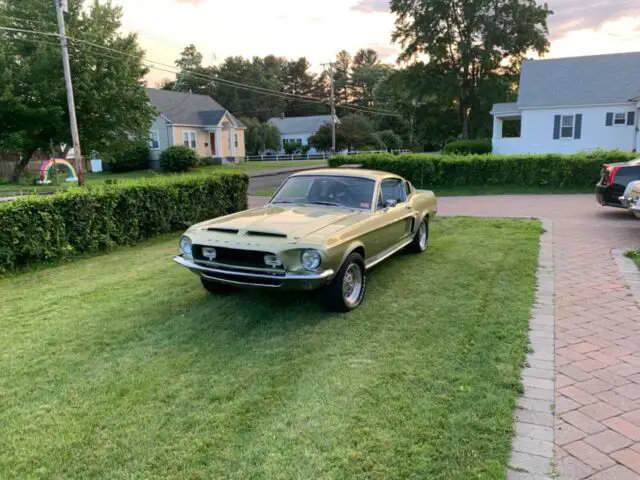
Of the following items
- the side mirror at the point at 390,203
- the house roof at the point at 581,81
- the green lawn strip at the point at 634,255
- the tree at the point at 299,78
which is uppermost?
the tree at the point at 299,78

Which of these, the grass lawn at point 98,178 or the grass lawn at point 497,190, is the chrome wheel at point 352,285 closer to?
the grass lawn at point 98,178

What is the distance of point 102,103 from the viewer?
27.0 m

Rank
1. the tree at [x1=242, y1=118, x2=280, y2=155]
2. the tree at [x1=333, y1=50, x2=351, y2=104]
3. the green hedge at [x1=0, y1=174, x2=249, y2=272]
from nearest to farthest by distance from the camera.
→ the green hedge at [x1=0, y1=174, x2=249, y2=272], the tree at [x1=242, y1=118, x2=280, y2=155], the tree at [x1=333, y1=50, x2=351, y2=104]

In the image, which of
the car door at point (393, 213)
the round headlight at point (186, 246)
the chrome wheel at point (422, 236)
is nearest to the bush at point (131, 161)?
the chrome wheel at point (422, 236)

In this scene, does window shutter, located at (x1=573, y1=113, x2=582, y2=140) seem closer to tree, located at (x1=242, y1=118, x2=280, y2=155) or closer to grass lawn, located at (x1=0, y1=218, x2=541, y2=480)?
grass lawn, located at (x1=0, y1=218, x2=541, y2=480)

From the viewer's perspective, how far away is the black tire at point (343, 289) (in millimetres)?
4969

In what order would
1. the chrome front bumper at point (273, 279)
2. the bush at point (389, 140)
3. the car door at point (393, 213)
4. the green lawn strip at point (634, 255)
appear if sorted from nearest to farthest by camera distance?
the chrome front bumper at point (273, 279), the car door at point (393, 213), the green lawn strip at point (634, 255), the bush at point (389, 140)

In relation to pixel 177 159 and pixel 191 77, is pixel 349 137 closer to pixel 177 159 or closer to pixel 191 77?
pixel 177 159

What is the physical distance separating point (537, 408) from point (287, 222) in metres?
2.95

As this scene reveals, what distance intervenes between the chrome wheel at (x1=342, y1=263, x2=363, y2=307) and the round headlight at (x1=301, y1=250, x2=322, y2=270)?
1.80ft

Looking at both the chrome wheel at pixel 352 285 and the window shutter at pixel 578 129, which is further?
the window shutter at pixel 578 129

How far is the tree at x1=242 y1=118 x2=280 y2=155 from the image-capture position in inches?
2106

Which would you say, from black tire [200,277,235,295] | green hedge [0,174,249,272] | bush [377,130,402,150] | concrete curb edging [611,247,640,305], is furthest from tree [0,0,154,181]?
bush [377,130,402,150]

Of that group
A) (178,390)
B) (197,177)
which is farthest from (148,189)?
(178,390)
